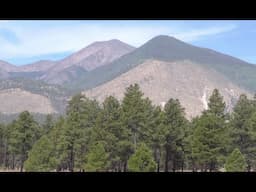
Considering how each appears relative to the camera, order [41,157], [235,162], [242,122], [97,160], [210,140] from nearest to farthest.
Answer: [235,162] < [97,160] < [210,140] < [41,157] < [242,122]

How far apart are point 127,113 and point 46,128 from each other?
42.6 ft

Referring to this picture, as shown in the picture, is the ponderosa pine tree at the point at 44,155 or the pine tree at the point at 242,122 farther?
the pine tree at the point at 242,122

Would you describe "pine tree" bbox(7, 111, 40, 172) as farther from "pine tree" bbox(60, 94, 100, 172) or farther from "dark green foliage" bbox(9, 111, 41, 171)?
"pine tree" bbox(60, 94, 100, 172)

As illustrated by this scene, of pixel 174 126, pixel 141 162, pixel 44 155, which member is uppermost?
pixel 174 126

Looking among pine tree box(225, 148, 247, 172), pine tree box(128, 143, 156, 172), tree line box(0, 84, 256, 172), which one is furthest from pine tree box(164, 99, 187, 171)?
pine tree box(225, 148, 247, 172)

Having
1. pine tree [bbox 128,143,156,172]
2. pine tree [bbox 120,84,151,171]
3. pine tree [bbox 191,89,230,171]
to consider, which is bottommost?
pine tree [bbox 128,143,156,172]

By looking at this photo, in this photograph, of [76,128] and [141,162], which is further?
[76,128]

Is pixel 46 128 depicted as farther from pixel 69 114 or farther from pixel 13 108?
pixel 13 108

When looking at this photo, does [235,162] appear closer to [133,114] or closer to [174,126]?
[174,126]

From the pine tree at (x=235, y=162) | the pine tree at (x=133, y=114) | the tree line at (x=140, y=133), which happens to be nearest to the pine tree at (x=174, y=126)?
the tree line at (x=140, y=133)

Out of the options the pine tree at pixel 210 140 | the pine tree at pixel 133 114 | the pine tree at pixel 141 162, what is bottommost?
the pine tree at pixel 141 162

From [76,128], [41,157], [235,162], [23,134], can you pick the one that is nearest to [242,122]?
[235,162]

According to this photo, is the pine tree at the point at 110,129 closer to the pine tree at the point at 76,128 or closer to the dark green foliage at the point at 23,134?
the pine tree at the point at 76,128
